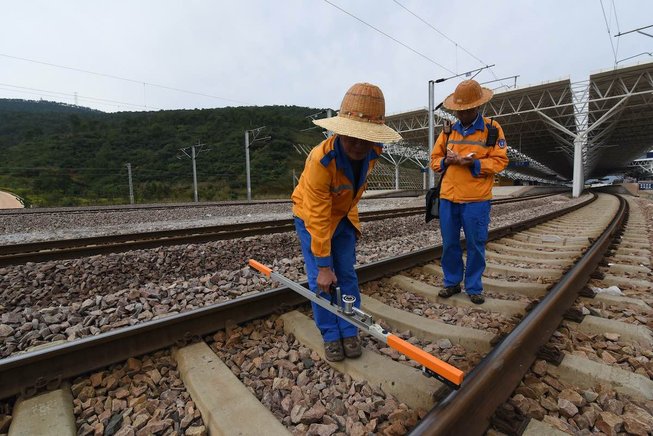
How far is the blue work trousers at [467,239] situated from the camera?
10.1ft

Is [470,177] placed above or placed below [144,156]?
below

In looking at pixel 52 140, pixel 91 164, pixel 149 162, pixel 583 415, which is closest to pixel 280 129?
pixel 149 162

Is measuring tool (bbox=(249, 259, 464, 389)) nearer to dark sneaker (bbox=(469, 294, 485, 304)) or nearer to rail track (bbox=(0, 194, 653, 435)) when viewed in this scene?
rail track (bbox=(0, 194, 653, 435))

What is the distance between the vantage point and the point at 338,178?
213cm

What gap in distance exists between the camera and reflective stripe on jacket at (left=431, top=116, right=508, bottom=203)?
3007mm

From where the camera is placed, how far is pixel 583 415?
1630 mm

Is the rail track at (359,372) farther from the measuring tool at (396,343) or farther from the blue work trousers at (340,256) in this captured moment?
the blue work trousers at (340,256)

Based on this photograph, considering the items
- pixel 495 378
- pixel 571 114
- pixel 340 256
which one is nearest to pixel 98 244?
pixel 340 256

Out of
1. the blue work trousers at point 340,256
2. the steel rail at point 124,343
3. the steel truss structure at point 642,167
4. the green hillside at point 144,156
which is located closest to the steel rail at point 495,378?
the blue work trousers at point 340,256

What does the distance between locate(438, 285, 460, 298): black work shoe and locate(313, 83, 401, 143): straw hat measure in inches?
65.6

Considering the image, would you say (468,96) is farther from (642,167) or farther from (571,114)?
(642,167)

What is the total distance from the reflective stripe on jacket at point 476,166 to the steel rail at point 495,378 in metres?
1.00

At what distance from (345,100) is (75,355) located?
208 cm

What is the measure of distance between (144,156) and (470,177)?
59525 millimetres
